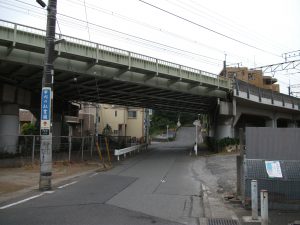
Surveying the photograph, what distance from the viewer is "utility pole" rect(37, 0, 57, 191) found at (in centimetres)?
1441

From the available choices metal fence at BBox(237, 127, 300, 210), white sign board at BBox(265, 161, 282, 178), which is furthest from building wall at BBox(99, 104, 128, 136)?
white sign board at BBox(265, 161, 282, 178)

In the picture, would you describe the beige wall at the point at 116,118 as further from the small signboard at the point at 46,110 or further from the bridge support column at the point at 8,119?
the small signboard at the point at 46,110

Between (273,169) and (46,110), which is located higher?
(46,110)

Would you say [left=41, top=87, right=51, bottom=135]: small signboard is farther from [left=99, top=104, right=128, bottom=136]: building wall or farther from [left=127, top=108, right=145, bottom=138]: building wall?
[left=127, top=108, right=145, bottom=138]: building wall

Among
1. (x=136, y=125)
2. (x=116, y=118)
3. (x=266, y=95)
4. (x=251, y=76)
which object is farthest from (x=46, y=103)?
(x=251, y=76)

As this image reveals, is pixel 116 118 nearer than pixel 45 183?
No

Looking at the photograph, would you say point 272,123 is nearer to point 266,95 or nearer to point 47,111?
point 266,95

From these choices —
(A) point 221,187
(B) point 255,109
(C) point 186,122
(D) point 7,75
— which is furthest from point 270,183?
(C) point 186,122

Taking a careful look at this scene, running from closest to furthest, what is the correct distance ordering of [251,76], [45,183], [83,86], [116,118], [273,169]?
[273,169]
[45,183]
[83,86]
[251,76]
[116,118]

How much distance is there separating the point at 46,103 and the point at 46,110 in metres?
0.26

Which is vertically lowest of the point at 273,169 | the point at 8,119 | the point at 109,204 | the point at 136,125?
the point at 109,204

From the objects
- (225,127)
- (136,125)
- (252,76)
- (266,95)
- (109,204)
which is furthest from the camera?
(136,125)

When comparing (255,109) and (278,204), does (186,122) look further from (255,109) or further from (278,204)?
(278,204)

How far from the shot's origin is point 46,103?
14750 millimetres
